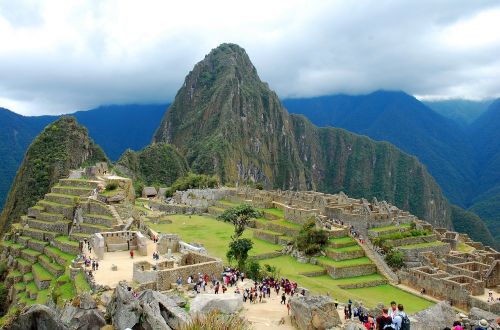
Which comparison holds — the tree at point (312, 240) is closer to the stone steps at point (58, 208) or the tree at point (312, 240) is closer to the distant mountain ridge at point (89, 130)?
the stone steps at point (58, 208)

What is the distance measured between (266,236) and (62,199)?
54.8 ft

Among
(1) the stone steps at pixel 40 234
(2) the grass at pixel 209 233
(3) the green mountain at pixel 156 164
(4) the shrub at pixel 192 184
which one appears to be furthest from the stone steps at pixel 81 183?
(3) the green mountain at pixel 156 164

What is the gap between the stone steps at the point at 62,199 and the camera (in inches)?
1460

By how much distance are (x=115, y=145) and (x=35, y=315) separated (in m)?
146

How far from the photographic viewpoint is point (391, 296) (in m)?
30.5

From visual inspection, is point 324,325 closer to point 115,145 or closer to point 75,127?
point 75,127

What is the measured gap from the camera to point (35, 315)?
1160 centimetres

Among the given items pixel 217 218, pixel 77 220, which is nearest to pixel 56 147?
pixel 217 218

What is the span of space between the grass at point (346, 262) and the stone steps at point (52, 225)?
1833 cm

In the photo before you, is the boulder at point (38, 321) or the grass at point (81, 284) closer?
the boulder at point (38, 321)

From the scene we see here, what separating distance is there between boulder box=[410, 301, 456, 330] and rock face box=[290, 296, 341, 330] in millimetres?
2038

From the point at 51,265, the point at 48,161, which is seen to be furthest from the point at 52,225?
the point at 48,161

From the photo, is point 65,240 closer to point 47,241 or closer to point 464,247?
point 47,241

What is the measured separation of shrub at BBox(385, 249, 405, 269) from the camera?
34781 mm
